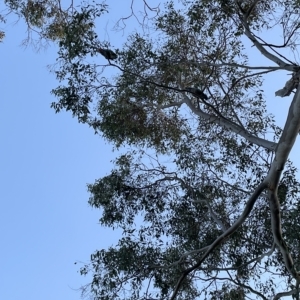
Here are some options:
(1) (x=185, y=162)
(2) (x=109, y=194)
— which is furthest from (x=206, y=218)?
(2) (x=109, y=194)

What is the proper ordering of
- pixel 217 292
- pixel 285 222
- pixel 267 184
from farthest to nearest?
pixel 217 292 → pixel 285 222 → pixel 267 184

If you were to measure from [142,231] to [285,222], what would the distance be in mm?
2102

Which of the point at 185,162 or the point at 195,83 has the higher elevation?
the point at 195,83

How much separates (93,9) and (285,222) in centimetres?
390

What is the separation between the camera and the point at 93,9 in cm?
889

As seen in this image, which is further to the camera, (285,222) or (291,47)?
(291,47)

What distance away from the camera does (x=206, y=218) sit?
9.30m

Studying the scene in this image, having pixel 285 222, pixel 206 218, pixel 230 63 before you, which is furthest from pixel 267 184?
pixel 230 63

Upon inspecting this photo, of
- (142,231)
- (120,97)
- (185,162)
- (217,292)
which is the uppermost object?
(120,97)

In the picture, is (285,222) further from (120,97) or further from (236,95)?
(120,97)

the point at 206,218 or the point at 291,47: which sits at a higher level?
the point at 291,47

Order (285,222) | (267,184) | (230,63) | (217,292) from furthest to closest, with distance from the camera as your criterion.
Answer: (230,63) → (217,292) → (285,222) → (267,184)

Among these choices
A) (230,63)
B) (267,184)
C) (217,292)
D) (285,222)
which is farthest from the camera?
(230,63)

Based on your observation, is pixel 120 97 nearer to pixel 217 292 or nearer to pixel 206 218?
pixel 206 218
